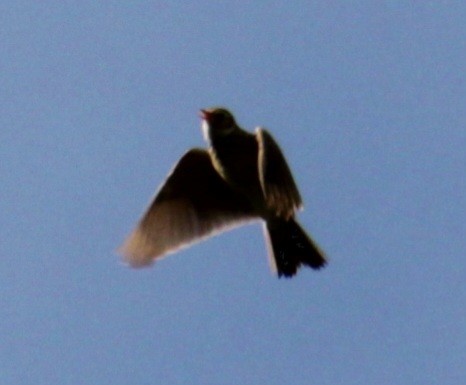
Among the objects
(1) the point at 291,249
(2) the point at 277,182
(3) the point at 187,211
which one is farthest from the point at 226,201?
(2) the point at 277,182

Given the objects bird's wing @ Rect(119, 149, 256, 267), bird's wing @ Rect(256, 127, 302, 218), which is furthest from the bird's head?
bird's wing @ Rect(119, 149, 256, 267)

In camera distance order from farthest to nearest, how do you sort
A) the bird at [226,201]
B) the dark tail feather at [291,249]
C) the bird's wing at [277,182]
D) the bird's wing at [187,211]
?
the bird's wing at [187,211]
the dark tail feather at [291,249]
the bird at [226,201]
the bird's wing at [277,182]

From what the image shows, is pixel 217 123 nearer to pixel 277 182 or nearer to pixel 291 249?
pixel 277 182

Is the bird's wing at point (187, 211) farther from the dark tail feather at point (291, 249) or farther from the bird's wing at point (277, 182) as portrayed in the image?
the bird's wing at point (277, 182)

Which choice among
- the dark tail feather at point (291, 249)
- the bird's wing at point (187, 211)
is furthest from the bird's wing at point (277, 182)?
the bird's wing at point (187, 211)

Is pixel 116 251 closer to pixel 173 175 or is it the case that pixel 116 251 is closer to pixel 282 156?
pixel 173 175

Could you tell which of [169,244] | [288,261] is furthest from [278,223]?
[169,244]
